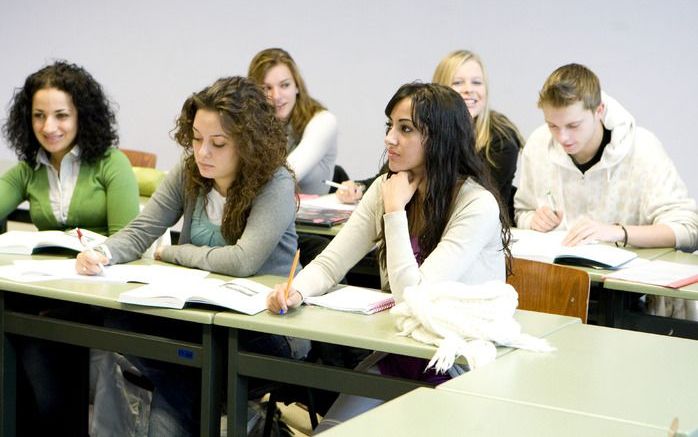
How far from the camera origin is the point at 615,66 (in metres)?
4.82

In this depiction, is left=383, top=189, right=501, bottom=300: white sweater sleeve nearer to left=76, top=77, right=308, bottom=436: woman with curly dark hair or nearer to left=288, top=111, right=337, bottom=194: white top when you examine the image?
left=76, top=77, right=308, bottom=436: woman with curly dark hair

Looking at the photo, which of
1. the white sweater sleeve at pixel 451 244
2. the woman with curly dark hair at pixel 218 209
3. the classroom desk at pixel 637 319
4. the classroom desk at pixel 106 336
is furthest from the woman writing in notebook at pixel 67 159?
the classroom desk at pixel 637 319

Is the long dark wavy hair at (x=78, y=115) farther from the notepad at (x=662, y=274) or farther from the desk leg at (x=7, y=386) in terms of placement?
the notepad at (x=662, y=274)

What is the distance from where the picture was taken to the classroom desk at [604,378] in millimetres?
1788

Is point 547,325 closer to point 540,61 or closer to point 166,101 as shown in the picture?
point 540,61

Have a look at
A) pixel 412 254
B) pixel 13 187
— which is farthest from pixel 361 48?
pixel 412 254

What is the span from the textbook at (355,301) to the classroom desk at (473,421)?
0.65 meters

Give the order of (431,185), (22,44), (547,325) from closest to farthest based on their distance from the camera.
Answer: (547,325) < (431,185) < (22,44)

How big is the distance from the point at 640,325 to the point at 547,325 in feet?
2.45

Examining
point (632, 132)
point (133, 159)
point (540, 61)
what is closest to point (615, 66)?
point (540, 61)

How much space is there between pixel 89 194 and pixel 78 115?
27cm

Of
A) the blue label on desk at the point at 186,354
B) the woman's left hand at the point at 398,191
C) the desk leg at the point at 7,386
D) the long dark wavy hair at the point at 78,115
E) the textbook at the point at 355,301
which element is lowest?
the desk leg at the point at 7,386

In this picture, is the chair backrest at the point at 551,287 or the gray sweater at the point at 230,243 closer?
the chair backrest at the point at 551,287

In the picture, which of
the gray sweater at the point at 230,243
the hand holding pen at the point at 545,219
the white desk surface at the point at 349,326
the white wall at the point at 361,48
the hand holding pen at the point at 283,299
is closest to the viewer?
the white desk surface at the point at 349,326
